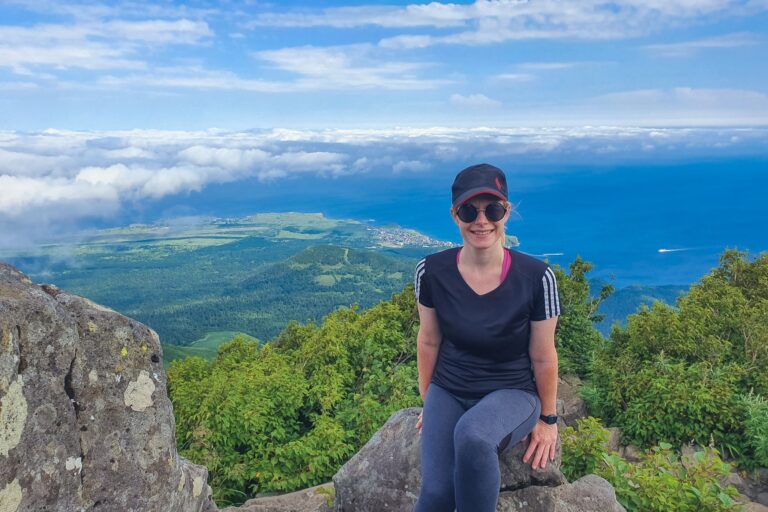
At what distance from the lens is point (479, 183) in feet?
15.5

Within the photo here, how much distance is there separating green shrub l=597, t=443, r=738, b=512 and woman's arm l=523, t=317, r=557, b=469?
157 centimetres

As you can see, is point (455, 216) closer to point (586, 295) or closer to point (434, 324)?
point (434, 324)

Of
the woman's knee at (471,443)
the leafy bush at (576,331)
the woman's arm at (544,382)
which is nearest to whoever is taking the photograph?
the woman's knee at (471,443)

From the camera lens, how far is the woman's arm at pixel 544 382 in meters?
4.84

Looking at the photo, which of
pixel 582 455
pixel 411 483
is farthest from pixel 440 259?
pixel 582 455

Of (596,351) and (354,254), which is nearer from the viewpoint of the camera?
(596,351)

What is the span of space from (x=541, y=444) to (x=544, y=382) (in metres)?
0.70

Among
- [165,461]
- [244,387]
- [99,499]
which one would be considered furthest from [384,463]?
→ [244,387]

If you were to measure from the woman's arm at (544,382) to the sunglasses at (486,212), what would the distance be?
0.96 meters

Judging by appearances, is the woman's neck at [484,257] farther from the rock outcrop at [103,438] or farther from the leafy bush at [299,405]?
the leafy bush at [299,405]

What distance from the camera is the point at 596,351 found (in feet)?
41.9

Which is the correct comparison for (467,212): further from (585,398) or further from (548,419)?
(585,398)

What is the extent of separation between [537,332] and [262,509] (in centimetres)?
431

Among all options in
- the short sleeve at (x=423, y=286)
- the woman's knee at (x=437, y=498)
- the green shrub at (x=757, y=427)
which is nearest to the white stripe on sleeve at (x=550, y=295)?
the short sleeve at (x=423, y=286)
